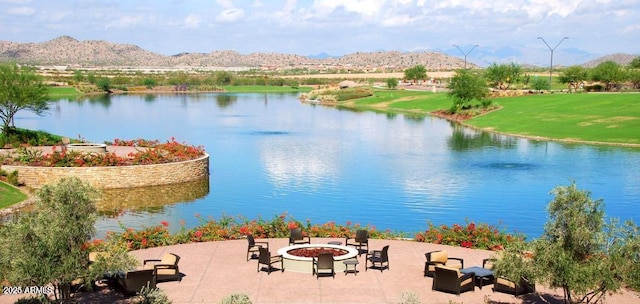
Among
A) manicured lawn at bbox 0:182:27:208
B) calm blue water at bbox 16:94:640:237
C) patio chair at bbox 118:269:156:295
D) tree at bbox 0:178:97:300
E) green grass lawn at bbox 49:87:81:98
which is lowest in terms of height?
calm blue water at bbox 16:94:640:237

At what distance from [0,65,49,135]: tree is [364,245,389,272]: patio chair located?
39.7m

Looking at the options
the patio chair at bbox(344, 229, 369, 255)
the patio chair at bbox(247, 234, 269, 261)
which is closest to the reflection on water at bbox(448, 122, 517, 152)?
the patio chair at bbox(344, 229, 369, 255)

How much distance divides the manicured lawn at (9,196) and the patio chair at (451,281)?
25469 mm

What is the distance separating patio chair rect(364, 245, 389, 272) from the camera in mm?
18906

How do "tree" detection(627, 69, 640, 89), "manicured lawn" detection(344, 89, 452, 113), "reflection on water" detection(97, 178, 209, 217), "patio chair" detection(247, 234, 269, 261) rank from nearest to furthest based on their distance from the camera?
"patio chair" detection(247, 234, 269, 261) → "reflection on water" detection(97, 178, 209, 217) → "tree" detection(627, 69, 640, 89) → "manicured lawn" detection(344, 89, 452, 113)

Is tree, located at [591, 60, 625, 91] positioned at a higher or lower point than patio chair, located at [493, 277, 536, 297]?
higher

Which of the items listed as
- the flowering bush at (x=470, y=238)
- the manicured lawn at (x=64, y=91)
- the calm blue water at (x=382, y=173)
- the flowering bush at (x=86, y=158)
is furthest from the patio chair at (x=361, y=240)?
the manicured lawn at (x=64, y=91)

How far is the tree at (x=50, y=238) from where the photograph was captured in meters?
12.9

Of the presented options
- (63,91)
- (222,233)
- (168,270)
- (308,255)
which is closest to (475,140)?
(222,233)

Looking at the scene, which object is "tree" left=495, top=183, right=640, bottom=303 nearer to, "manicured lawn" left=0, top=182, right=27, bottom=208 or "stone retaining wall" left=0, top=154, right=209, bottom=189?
"manicured lawn" left=0, top=182, right=27, bottom=208

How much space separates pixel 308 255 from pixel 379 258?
2.21 metres

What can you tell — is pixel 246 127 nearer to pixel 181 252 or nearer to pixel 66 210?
pixel 181 252

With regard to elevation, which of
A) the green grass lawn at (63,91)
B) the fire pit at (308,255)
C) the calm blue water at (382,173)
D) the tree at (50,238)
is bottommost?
the calm blue water at (382,173)

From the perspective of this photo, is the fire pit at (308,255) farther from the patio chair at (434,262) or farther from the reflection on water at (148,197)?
the reflection on water at (148,197)
